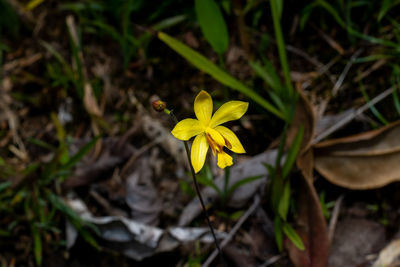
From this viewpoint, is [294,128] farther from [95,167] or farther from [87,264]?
[87,264]

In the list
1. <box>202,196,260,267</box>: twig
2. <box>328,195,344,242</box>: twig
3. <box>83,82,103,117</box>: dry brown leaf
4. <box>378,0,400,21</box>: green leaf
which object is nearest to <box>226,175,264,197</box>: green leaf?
<box>202,196,260,267</box>: twig

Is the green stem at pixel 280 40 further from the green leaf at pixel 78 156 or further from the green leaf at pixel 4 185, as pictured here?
the green leaf at pixel 4 185

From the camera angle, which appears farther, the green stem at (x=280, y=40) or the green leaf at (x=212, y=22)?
the green stem at (x=280, y=40)

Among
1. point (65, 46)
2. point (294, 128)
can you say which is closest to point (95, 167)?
point (65, 46)

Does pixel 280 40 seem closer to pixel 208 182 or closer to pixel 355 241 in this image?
pixel 208 182

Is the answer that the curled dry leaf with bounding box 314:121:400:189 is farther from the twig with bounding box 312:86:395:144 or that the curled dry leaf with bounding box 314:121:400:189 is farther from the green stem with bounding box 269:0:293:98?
the green stem with bounding box 269:0:293:98

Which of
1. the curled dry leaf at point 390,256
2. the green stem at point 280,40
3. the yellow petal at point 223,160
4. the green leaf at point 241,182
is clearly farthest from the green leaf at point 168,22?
the curled dry leaf at point 390,256

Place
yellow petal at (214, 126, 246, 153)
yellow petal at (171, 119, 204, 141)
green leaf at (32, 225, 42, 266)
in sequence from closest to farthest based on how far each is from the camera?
yellow petal at (171, 119, 204, 141)
yellow petal at (214, 126, 246, 153)
green leaf at (32, 225, 42, 266)
